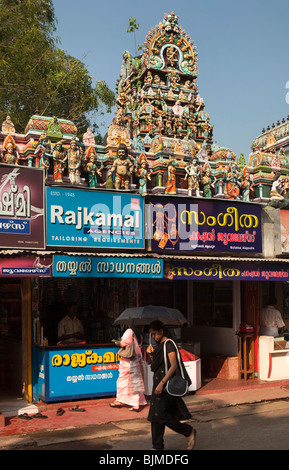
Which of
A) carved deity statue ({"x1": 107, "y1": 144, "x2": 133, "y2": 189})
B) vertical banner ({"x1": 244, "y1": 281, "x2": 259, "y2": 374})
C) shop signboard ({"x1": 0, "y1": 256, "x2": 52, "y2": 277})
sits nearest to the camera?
shop signboard ({"x1": 0, "y1": 256, "x2": 52, "y2": 277})

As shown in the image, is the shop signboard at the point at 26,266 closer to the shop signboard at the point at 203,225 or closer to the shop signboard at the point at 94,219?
the shop signboard at the point at 94,219

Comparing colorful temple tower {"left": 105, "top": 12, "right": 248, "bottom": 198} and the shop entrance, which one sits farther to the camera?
colorful temple tower {"left": 105, "top": 12, "right": 248, "bottom": 198}

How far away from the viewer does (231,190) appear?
45.4ft

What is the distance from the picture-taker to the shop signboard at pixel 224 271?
11.1m

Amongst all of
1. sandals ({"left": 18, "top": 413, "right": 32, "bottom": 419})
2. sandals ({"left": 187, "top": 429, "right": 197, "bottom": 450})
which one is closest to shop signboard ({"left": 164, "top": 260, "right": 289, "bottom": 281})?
sandals ({"left": 18, "top": 413, "right": 32, "bottom": 419})

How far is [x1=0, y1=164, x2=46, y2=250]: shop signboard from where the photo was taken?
9.80 m

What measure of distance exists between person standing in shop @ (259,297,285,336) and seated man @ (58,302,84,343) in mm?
4839

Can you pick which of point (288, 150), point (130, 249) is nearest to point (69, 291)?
point (130, 249)

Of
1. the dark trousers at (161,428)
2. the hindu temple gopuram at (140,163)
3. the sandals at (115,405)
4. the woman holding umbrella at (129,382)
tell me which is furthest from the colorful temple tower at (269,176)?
the dark trousers at (161,428)

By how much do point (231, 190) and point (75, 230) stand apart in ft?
16.5

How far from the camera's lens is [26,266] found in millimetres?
9312

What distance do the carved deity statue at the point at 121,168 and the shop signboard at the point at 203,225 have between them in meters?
0.86

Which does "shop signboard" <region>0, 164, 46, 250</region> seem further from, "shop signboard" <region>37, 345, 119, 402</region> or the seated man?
"shop signboard" <region>37, 345, 119, 402</region>

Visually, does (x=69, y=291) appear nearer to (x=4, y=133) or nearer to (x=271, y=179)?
(x=4, y=133)
